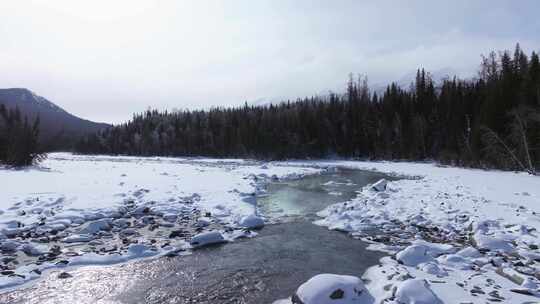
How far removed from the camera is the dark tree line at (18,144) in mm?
34031

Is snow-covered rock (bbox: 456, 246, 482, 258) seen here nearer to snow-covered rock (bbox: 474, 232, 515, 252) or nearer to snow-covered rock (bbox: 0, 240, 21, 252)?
snow-covered rock (bbox: 474, 232, 515, 252)

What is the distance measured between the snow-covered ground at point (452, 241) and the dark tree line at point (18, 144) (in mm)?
33028

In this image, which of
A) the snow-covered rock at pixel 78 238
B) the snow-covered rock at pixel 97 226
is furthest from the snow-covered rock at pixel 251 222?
the snow-covered rock at pixel 78 238

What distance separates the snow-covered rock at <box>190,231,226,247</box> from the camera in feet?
39.3

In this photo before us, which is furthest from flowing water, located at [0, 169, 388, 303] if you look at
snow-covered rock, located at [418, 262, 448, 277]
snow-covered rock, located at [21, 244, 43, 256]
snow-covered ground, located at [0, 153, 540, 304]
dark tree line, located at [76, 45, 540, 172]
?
dark tree line, located at [76, 45, 540, 172]

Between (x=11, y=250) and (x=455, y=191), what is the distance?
22695 mm

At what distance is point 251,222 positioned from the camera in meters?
14.8

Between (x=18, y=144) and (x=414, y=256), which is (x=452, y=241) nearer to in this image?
(x=414, y=256)

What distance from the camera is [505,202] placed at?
16.8m

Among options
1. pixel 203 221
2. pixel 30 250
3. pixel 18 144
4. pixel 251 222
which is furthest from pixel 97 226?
pixel 18 144

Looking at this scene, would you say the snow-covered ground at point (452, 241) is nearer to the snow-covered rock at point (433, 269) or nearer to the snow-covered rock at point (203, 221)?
the snow-covered rock at point (433, 269)

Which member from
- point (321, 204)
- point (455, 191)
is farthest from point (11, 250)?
point (455, 191)

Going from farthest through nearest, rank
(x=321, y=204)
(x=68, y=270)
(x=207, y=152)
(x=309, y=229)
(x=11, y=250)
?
(x=207, y=152), (x=321, y=204), (x=309, y=229), (x=11, y=250), (x=68, y=270)

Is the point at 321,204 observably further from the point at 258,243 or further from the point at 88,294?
the point at 88,294
